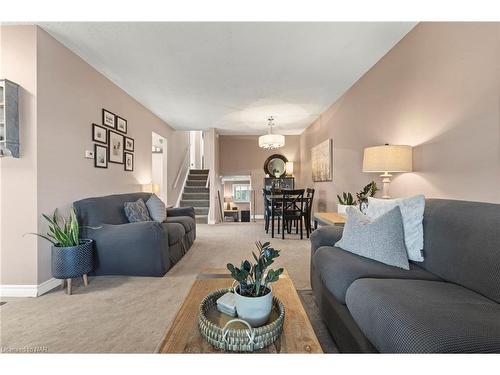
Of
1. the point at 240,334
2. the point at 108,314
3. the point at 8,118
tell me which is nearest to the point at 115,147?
the point at 8,118

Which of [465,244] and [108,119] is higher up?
[108,119]

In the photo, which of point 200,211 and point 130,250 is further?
point 200,211

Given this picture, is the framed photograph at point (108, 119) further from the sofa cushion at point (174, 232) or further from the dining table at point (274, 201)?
the dining table at point (274, 201)

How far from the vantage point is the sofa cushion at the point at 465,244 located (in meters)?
1.04

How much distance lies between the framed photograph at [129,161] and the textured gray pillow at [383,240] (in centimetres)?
343

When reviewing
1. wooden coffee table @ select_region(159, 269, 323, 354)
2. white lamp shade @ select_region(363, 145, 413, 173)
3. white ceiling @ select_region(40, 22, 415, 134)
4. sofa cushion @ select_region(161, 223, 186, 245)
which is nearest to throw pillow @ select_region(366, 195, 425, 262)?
white lamp shade @ select_region(363, 145, 413, 173)

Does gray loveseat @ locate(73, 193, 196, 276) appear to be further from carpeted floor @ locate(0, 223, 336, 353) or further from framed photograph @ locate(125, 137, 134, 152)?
framed photograph @ locate(125, 137, 134, 152)

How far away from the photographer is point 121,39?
2203 millimetres

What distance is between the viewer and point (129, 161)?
3.68 meters

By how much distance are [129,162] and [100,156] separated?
758 millimetres

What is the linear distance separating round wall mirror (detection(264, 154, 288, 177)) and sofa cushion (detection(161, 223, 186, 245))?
13.8ft

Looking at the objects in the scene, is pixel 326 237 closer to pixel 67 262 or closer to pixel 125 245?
pixel 125 245
